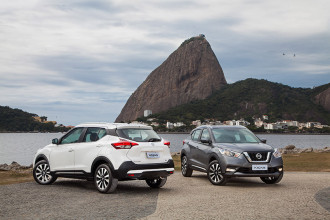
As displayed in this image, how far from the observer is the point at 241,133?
1366cm

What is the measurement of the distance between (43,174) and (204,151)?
16.5ft

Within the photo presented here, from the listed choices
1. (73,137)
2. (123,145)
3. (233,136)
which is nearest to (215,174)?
(233,136)

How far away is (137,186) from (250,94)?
7205 inches

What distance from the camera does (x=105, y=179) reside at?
10.5 meters

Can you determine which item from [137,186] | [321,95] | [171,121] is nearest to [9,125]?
[171,121]

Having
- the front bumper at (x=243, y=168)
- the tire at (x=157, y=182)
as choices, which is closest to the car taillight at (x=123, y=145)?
the tire at (x=157, y=182)

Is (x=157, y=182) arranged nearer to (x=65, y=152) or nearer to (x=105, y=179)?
(x=105, y=179)

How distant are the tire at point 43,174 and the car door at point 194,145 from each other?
4741 mm

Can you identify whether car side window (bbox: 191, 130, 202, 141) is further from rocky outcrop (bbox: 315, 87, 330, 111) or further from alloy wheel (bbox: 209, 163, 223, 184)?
rocky outcrop (bbox: 315, 87, 330, 111)

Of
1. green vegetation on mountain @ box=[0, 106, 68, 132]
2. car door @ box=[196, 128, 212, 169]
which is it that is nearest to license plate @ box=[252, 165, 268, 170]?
car door @ box=[196, 128, 212, 169]

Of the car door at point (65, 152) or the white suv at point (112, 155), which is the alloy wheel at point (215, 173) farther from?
the car door at point (65, 152)

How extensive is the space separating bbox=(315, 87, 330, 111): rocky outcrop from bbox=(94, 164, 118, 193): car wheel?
200 metres

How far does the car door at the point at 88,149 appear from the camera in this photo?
10.8 m

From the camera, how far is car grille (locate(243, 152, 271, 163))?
12.0 m
